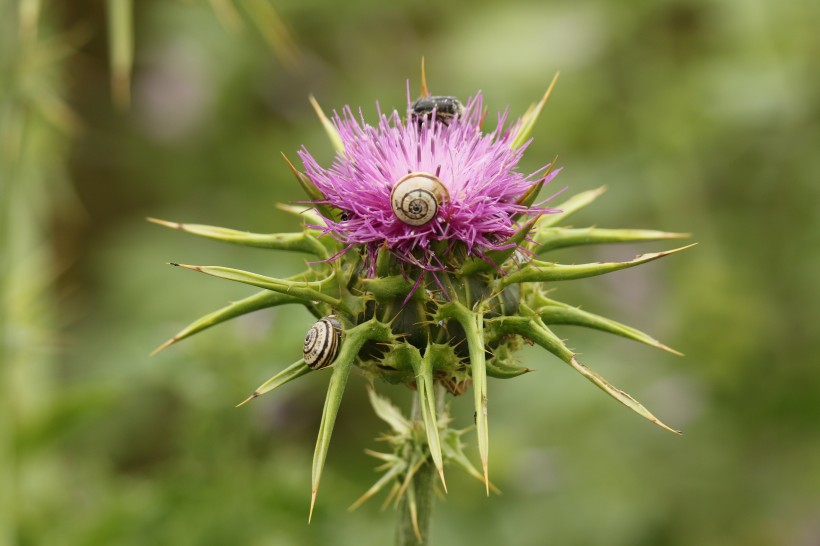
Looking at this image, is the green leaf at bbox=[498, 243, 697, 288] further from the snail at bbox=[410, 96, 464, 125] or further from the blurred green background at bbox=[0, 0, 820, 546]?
the blurred green background at bbox=[0, 0, 820, 546]

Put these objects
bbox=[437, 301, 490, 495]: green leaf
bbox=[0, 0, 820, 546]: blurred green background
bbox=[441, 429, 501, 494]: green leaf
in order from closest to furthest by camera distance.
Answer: bbox=[437, 301, 490, 495]: green leaf → bbox=[441, 429, 501, 494]: green leaf → bbox=[0, 0, 820, 546]: blurred green background

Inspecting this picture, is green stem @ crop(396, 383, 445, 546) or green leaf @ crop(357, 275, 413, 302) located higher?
green leaf @ crop(357, 275, 413, 302)

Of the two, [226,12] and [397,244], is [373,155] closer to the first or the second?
[397,244]

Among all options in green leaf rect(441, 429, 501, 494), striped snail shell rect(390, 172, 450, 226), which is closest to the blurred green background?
green leaf rect(441, 429, 501, 494)

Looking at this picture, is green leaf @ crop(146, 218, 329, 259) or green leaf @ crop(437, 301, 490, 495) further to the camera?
green leaf @ crop(146, 218, 329, 259)

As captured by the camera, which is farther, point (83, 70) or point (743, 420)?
point (83, 70)

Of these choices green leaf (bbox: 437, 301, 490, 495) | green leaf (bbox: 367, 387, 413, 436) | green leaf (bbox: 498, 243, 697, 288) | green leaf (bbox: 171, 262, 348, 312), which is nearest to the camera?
green leaf (bbox: 437, 301, 490, 495)

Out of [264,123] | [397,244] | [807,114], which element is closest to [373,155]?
[397,244]
